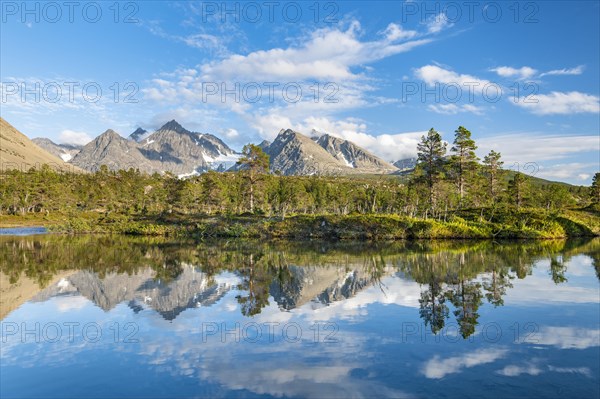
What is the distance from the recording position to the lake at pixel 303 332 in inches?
414

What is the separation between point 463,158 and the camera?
73.0 meters

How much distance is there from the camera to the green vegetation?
196ft

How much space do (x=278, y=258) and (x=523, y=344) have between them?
1008 inches

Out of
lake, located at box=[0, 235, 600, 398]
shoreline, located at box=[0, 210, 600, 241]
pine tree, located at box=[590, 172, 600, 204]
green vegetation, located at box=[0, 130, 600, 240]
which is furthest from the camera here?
pine tree, located at box=[590, 172, 600, 204]

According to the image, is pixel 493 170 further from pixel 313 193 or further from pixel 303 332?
pixel 303 332

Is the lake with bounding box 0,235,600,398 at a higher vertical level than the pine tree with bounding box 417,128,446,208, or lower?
lower

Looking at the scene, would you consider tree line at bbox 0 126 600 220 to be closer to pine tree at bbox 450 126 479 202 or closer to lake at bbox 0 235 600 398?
pine tree at bbox 450 126 479 202

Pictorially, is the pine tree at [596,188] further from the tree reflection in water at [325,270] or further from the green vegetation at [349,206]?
the tree reflection in water at [325,270]

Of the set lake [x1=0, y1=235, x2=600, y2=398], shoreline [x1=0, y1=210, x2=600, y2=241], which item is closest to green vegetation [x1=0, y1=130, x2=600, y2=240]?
shoreline [x1=0, y1=210, x2=600, y2=241]

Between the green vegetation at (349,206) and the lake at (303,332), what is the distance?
31356 millimetres

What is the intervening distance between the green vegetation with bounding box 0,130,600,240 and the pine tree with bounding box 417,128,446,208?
171 mm

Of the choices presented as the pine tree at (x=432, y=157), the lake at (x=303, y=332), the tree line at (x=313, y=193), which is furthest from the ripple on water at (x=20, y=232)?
the pine tree at (x=432, y=157)

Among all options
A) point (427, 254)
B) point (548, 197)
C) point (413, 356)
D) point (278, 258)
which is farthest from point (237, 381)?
point (548, 197)

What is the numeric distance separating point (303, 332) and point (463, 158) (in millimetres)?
65979
